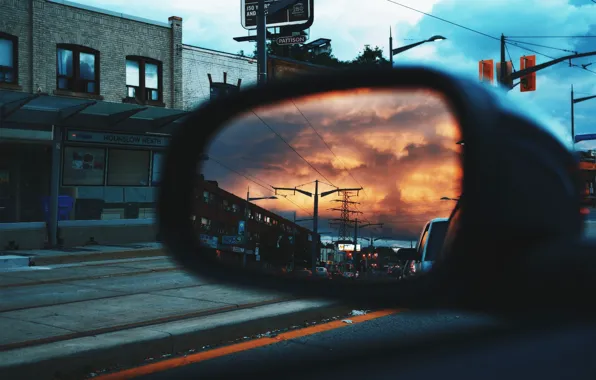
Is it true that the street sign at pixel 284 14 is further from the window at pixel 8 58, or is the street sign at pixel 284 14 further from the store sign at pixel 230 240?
the store sign at pixel 230 240

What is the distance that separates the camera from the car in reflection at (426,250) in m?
1.16

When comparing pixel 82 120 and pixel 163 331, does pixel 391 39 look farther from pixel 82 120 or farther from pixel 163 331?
pixel 163 331

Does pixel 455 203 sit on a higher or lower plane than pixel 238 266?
higher

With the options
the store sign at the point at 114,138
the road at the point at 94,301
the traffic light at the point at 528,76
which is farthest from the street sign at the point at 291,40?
the road at the point at 94,301

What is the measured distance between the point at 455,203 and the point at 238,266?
0.83 meters

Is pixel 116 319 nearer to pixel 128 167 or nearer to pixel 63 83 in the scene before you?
pixel 128 167

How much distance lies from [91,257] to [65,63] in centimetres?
877

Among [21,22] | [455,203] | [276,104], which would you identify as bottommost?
[455,203]

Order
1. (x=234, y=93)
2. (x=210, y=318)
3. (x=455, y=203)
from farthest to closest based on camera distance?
(x=210, y=318)
(x=234, y=93)
(x=455, y=203)

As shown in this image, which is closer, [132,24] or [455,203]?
[455,203]

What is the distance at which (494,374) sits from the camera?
162 inches

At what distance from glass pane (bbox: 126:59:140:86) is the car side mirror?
22129 mm

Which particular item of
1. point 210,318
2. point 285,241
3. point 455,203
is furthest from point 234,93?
point 210,318

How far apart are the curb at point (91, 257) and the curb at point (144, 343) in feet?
26.0
